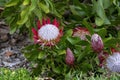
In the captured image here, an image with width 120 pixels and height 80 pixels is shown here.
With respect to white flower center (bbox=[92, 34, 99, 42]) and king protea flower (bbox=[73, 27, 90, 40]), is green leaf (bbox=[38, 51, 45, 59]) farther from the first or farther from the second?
white flower center (bbox=[92, 34, 99, 42])

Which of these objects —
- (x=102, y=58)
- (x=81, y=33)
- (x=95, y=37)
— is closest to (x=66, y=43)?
(x=81, y=33)

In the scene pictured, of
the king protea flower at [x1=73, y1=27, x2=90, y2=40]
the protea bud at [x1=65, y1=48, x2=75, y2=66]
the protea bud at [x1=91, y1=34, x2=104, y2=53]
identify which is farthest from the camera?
the king protea flower at [x1=73, y1=27, x2=90, y2=40]

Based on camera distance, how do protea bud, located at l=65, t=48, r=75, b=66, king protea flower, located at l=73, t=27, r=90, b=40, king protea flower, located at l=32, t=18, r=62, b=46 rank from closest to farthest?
protea bud, located at l=65, t=48, r=75, b=66 < king protea flower, located at l=32, t=18, r=62, b=46 < king protea flower, located at l=73, t=27, r=90, b=40

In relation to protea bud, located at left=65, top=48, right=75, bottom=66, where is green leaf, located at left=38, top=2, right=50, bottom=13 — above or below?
above

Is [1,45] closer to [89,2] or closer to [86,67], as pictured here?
[89,2]

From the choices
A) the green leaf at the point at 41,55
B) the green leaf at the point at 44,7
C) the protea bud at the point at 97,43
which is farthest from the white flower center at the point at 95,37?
the green leaf at the point at 44,7

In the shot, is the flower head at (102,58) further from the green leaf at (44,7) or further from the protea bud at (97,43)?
the green leaf at (44,7)

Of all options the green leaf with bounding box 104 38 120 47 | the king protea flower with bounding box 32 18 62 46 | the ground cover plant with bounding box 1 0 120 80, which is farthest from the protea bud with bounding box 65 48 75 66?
the green leaf with bounding box 104 38 120 47
